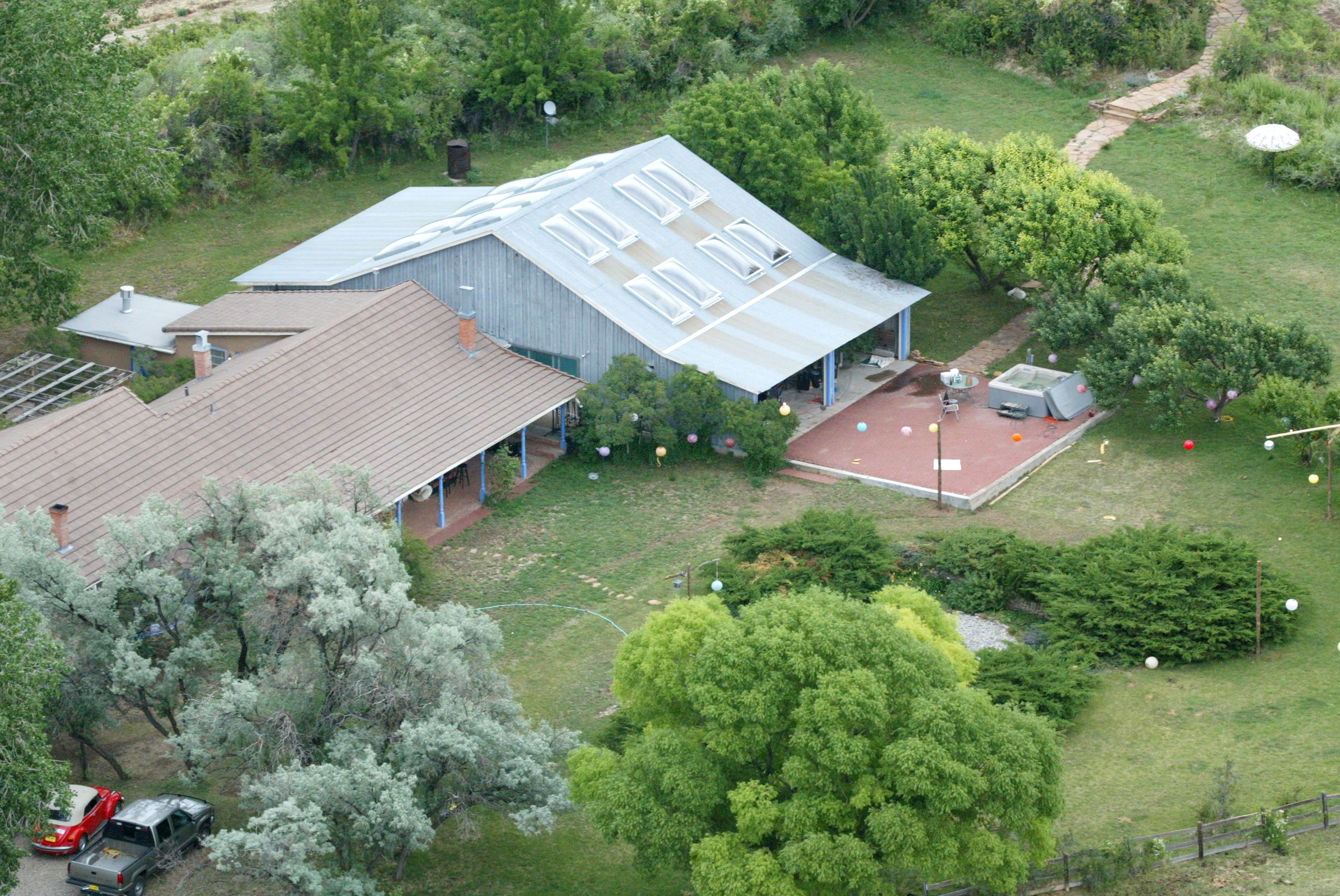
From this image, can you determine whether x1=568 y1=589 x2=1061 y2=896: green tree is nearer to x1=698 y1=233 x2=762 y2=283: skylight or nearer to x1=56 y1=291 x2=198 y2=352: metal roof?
x1=698 y1=233 x2=762 y2=283: skylight

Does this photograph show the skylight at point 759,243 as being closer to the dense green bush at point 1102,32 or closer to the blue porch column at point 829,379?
the blue porch column at point 829,379

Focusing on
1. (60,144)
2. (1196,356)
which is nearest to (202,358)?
(60,144)

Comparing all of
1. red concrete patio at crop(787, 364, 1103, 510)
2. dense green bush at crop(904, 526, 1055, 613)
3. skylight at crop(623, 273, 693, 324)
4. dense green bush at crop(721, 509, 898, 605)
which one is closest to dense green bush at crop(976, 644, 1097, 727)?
dense green bush at crop(904, 526, 1055, 613)

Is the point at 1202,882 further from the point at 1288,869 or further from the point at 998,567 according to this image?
the point at 998,567

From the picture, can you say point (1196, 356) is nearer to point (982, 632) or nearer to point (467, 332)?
point (982, 632)

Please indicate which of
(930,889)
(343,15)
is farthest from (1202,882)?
(343,15)

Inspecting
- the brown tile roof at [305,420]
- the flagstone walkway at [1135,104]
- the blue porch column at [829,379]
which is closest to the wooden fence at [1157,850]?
the brown tile roof at [305,420]
